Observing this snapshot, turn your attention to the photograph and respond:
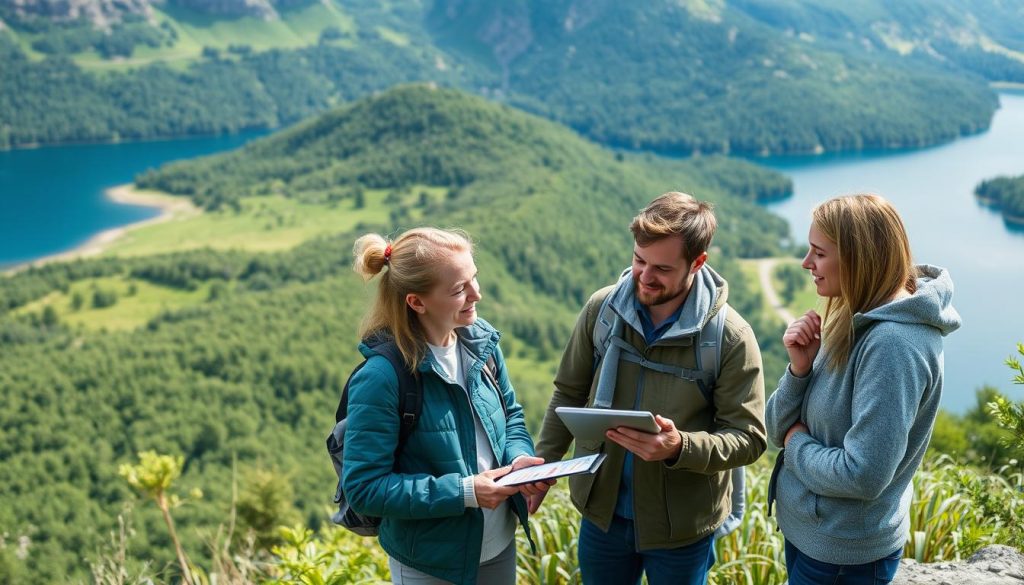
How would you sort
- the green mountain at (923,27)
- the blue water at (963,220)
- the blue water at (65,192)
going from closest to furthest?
the blue water at (963,220) → the green mountain at (923,27) → the blue water at (65,192)

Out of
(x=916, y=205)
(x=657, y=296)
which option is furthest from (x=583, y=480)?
(x=916, y=205)

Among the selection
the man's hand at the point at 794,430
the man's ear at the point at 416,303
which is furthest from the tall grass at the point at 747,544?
the man's ear at the point at 416,303

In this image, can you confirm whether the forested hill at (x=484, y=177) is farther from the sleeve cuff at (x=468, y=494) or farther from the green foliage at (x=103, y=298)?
the sleeve cuff at (x=468, y=494)

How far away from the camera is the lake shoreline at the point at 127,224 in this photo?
6531 cm

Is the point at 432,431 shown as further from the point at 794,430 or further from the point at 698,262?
the point at 794,430

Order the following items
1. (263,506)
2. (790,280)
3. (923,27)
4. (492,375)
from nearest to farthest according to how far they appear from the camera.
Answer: (492,375) < (263,506) < (790,280) < (923,27)

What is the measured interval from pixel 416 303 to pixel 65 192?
87.6m

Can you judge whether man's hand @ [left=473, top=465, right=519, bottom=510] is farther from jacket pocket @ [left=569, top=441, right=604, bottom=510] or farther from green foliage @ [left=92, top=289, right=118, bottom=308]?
green foliage @ [left=92, top=289, right=118, bottom=308]

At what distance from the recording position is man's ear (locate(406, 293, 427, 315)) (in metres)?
2.76

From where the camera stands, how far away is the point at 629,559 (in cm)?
305

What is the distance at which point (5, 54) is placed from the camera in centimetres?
11875

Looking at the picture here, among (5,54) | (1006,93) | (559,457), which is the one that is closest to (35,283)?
(559,457)

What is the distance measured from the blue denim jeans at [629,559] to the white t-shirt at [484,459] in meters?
0.33

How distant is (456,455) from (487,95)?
148 m
